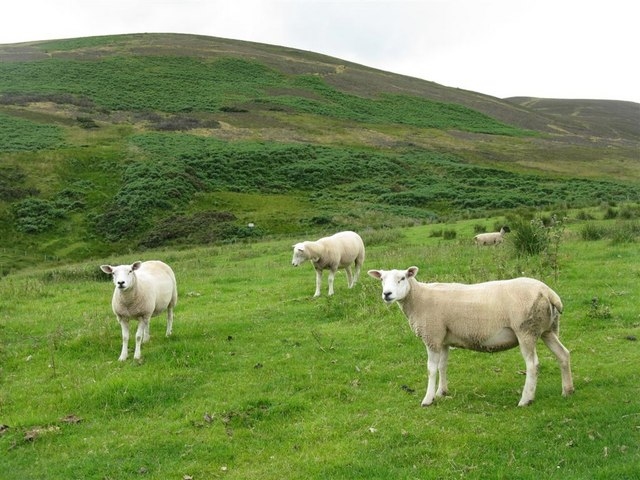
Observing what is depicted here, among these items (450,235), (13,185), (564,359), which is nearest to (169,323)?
(564,359)

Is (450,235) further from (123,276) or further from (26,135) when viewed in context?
(26,135)

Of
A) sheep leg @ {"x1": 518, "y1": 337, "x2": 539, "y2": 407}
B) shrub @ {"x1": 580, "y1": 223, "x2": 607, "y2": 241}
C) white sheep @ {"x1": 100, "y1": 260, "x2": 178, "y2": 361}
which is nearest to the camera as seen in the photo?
sheep leg @ {"x1": 518, "y1": 337, "x2": 539, "y2": 407}

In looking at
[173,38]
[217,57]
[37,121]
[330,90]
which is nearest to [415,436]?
[37,121]

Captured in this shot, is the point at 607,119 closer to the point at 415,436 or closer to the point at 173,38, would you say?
the point at 173,38

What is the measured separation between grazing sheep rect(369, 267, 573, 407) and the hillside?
3207 centimetres

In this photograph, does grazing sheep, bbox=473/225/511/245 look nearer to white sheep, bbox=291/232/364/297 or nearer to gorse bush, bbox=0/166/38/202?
white sheep, bbox=291/232/364/297

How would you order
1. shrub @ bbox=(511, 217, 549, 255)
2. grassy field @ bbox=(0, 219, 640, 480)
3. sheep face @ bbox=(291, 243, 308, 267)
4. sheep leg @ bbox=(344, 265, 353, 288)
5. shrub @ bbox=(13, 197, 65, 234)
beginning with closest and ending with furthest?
grassy field @ bbox=(0, 219, 640, 480) < sheep face @ bbox=(291, 243, 308, 267) < shrub @ bbox=(511, 217, 549, 255) < sheep leg @ bbox=(344, 265, 353, 288) < shrub @ bbox=(13, 197, 65, 234)

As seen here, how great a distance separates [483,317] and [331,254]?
370 inches

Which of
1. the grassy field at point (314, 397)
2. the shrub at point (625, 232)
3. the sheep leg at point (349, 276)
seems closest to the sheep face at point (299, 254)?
the sheep leg at point (349, 276)

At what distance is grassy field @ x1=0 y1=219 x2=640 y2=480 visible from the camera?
7488mm

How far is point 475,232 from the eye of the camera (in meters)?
29.4

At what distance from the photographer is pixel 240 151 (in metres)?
64.6

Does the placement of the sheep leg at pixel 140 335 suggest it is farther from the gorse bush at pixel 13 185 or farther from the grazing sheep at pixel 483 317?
the gorse bush at pixel 13 185

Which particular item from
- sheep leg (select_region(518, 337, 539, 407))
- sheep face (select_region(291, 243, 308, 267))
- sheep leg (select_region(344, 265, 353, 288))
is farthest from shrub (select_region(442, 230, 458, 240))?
sheep leg (select_region(518, 337, 539, 407))
